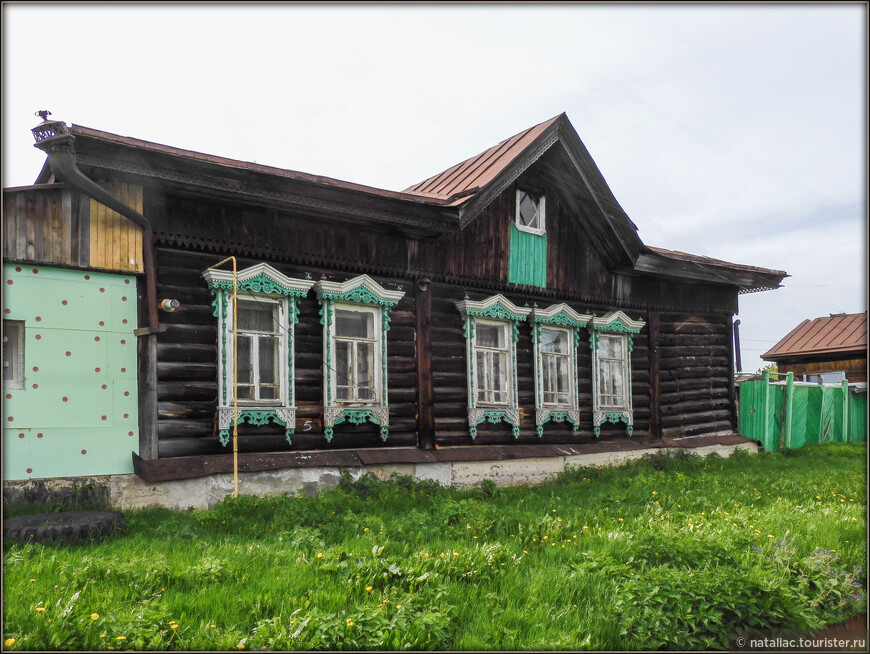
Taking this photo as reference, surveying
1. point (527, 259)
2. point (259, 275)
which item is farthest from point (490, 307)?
point (259, 275)

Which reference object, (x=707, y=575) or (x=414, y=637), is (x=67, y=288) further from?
(x=707, y=575)

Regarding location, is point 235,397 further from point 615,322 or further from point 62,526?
point 615,322

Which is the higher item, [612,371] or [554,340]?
[554,340]

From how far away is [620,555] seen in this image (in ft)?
20.5

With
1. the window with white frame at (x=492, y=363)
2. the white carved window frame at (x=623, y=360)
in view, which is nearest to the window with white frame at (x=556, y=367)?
the white carved window frame at (x=623, y=360)

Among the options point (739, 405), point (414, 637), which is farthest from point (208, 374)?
point (739, 405)

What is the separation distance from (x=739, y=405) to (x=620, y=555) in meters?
14.5

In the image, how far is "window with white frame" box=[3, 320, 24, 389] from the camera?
773cm

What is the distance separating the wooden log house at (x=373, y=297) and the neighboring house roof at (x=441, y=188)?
0.11 feet

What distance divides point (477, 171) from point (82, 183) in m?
6.73

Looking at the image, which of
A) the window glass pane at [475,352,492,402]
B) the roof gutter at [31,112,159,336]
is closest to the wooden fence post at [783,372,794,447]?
the window glass pane at [475,352,492,402]

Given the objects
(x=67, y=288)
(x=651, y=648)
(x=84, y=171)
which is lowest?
(x=651, y=648)

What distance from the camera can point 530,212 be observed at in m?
12.9

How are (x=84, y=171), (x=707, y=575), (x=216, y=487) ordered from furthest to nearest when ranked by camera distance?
1. (x=216, y=487)
2. (x=84, y=171)
3. (x=707, y=575)
